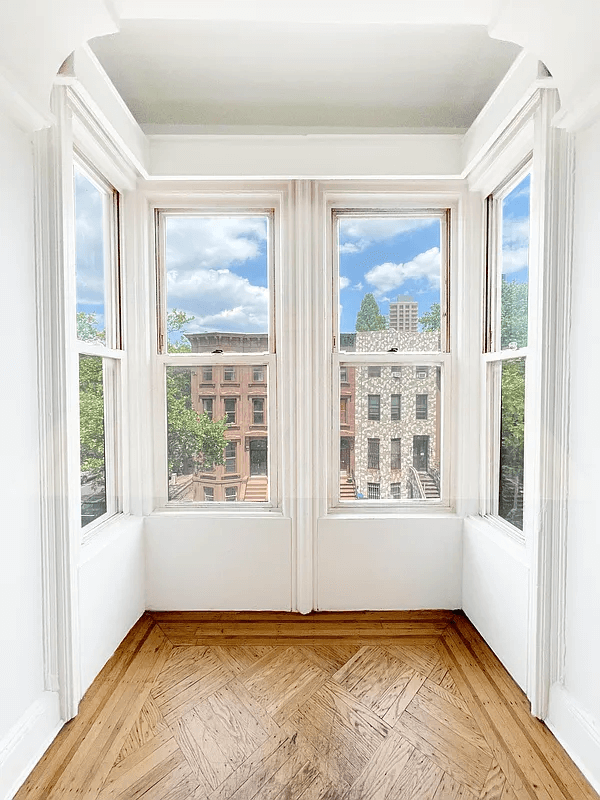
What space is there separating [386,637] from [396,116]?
2.73 meters

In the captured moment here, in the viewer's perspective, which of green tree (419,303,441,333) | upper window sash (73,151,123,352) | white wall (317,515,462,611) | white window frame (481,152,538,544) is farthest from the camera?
green tree (419,303,441,333)

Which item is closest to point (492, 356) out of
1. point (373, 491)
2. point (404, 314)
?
point (404, 314)

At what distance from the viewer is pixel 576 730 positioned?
178 cm

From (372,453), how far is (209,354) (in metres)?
1.09

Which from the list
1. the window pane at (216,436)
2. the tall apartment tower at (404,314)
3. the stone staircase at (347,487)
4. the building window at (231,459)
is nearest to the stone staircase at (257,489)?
the window pane at (216,436)

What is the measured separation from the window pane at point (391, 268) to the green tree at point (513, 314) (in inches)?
17.4

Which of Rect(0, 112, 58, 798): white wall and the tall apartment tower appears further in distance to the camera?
the tall apartment tower

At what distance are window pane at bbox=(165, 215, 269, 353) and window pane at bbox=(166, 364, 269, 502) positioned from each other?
17 cm

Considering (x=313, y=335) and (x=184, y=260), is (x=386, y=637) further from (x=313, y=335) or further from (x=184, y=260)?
(x=184, y=260)

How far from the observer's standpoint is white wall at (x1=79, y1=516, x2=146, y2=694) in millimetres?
2207

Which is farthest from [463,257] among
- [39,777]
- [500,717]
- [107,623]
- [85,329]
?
[39,777]

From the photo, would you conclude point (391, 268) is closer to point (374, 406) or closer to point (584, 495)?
point (374, 406)

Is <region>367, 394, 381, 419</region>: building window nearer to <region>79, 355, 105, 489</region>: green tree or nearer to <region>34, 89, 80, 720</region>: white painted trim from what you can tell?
<region>79, 355, 105, 489</region>: green tree

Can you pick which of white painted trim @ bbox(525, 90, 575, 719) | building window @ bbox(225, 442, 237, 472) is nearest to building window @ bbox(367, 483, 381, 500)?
building window @ bbox(225, 442, 237, 472)
